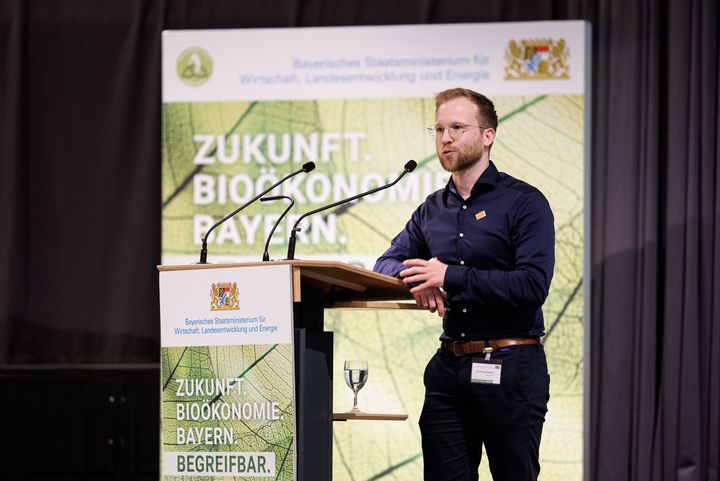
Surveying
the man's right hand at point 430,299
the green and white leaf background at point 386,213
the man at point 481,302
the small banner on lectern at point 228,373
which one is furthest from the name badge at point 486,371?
the green and white leaf background at point 386,213

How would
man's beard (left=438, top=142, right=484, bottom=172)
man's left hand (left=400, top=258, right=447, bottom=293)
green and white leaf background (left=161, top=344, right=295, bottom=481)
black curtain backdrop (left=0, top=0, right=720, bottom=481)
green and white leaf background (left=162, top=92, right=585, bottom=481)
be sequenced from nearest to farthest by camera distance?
green and white leaf background (left=161, top=344, right=295, bottom=481) → man's left hand (left=400, top=258, right=447, bottom=293) → man's beard (left=438, top=142, right=484, bottom=172) → green and white leaf background (left=162, top=92, right=585, bottom=481) → black curtain backdrop (left=0, top=0, right=720, bottom=481)

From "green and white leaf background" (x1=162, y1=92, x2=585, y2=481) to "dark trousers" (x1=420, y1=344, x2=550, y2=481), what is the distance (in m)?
2.01

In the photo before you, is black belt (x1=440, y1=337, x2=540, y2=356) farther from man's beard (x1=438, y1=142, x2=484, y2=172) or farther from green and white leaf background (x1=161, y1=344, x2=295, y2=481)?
green and white leaf background (x1=161, y1=344, x2=295, y2=481)

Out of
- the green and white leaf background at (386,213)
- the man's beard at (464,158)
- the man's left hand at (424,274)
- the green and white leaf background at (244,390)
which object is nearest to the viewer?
the green and white leaf background at (244,390)

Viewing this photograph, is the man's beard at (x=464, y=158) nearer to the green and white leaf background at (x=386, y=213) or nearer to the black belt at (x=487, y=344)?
the black belt at (x=487, y=344)

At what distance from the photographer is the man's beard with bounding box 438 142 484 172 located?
2.87 m

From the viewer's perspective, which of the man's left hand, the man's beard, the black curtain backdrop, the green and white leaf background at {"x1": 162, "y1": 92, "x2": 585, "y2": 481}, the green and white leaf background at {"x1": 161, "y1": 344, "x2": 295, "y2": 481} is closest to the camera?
the green and white leaf background at {"x1": 161, "y1": 344, "x2": 295, "y2": 481}

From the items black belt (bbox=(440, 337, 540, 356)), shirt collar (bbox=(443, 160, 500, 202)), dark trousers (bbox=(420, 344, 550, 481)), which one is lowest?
dark trousers (bbox=(420, 344, 550, 481))

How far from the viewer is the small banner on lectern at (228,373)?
2303 mm

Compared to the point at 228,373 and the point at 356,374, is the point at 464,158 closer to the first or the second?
the point at 356,374

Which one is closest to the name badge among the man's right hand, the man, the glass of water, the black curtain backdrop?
the man
